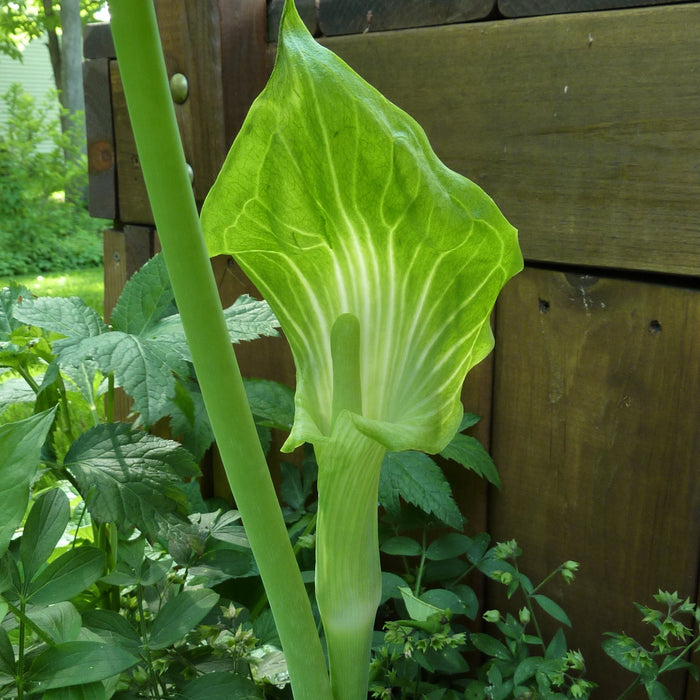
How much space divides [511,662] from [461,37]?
561mm

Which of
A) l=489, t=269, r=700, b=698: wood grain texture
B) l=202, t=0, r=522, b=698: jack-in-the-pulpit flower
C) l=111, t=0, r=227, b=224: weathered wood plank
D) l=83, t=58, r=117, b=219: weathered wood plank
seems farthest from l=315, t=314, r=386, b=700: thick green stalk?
l=83, t=58, r=117, b=219: weathered wood plank

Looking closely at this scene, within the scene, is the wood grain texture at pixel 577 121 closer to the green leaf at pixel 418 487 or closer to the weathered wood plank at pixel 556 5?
the weathered wood plank at pixel 556 5

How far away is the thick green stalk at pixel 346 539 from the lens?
30cm

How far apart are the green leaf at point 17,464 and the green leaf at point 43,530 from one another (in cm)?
10

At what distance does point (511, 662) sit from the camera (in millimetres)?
639

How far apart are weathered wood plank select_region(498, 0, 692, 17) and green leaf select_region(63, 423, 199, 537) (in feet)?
1.62

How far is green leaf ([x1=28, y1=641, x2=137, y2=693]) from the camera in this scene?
405mm

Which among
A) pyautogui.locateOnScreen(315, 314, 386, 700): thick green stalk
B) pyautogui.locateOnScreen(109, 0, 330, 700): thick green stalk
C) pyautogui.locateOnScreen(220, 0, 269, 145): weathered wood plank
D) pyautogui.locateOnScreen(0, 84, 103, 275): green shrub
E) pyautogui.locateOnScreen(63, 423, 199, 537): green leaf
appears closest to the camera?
pyautogui.locateOnScreen(109, 0, 330, 700): thick green stalk

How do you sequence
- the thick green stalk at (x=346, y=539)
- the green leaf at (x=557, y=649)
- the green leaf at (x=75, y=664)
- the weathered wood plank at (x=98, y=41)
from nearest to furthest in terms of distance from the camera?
the thick green stalk at (x=346, y=539) < the green leaf at (x=75, y=664) < the green leaf at (x=557, y=649) < the weathered wood plank at (x=98, y=41)

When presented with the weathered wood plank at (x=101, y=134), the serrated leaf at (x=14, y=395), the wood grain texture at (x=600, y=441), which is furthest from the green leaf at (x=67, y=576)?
the weathered wood plank at (x=101, y=134)

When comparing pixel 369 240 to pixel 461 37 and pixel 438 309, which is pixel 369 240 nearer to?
pixel 438 309

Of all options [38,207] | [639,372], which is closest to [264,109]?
[639,372]

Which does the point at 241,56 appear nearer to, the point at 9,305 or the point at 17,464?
the point at 9,305

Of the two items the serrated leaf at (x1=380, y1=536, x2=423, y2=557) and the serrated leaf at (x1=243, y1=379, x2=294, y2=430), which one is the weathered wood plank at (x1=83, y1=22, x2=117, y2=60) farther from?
the serrated leaf at (x1=380, y1=536, x2=423, y2=557)
